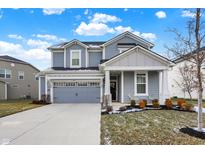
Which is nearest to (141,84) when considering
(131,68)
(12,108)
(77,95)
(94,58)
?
(131,68)

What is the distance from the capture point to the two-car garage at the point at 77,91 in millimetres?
20344

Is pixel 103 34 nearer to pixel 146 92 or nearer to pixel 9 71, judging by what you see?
pixel 146 92

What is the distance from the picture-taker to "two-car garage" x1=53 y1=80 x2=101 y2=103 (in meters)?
20.3

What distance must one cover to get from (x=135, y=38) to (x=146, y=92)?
5.22 m

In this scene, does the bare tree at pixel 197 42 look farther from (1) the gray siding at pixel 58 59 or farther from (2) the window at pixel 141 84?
(1) the gray siding at pixel 58 59

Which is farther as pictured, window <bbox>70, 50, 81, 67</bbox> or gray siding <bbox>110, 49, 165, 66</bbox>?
window <bbox>70, 50, 81, 67</bbox>

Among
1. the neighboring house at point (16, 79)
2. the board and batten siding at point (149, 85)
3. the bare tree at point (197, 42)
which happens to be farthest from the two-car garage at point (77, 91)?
the neighboring house at point (16, 79)

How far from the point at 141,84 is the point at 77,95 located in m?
5.57

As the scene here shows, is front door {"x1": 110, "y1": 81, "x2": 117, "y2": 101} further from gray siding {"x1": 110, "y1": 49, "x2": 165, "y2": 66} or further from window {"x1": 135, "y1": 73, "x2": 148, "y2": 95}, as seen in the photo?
gray siding {"x1": 110, "y1": 49, "x2": 165, "y2": 66}

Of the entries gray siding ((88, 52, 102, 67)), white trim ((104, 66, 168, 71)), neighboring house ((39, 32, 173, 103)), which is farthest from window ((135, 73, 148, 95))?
gray siding ((88, 52, 102, 67))

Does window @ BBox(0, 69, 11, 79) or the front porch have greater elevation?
window @ BBox(0, 69, 11, 79)
